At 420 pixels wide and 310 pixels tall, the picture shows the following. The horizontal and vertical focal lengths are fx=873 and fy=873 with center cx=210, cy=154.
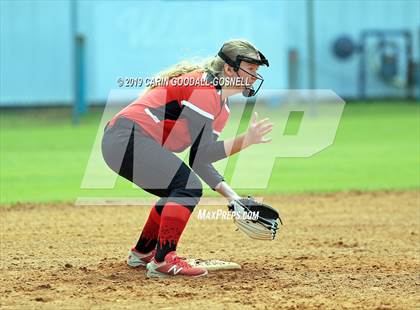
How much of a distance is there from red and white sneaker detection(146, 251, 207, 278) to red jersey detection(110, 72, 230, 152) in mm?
951

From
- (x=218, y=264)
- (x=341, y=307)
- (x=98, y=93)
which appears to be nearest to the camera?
(x=341, y=307)

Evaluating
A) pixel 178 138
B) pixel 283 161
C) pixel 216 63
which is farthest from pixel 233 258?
pixel 283 161

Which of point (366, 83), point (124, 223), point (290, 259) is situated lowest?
point (366, 83)

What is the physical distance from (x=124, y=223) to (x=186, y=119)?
12.5 ft

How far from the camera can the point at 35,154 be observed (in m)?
17.3

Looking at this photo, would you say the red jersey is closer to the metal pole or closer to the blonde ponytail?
the blonde ponytail

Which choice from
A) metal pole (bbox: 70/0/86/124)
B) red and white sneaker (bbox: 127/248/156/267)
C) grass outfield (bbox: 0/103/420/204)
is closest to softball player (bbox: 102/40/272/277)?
red and white sneaker (bbox: 127/248/156/267)

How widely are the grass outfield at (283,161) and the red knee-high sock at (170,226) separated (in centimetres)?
559

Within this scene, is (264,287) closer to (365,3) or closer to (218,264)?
(218,264)

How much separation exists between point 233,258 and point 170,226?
4.66 feet

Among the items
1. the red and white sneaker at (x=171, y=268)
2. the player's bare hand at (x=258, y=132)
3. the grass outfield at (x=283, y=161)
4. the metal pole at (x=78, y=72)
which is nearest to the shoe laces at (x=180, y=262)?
the red and white sneaker at (x=171, y=268)

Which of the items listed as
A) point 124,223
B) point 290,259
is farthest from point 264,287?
point 124,223

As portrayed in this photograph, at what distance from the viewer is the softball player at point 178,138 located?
23.1 feet

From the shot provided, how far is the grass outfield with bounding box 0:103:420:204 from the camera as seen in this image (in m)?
13.6
